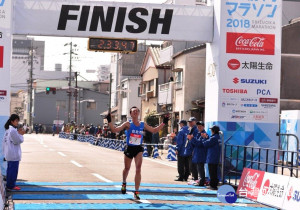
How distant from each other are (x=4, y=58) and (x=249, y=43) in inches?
314

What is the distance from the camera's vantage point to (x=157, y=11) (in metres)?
18.7

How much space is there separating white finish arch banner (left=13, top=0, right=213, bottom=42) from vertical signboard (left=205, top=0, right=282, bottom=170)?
3.64 feet

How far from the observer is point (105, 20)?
1848cm

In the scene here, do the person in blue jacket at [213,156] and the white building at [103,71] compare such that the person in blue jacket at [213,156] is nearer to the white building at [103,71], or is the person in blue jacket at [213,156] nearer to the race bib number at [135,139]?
the race bib number at [135,139]

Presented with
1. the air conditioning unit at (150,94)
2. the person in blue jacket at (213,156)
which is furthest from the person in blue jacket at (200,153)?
the air conditioning unit at (150,94)

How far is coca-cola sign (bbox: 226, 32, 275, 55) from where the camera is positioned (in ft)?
61.6

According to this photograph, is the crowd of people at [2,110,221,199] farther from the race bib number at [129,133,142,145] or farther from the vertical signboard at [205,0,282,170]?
the vertical signboard at [205,0,282,170]

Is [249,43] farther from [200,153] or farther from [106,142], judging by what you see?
[106,142]

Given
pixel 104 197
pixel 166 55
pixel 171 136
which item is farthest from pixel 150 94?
pixel 104 197

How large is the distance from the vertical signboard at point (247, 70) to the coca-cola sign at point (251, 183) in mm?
4047

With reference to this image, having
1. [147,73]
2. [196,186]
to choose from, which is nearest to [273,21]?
[196,186]

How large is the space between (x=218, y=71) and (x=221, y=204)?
6.79 meters

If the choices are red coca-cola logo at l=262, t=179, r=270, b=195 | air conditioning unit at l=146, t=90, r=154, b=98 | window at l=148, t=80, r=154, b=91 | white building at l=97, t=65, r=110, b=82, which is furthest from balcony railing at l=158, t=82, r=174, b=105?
white building at l=97, t=65, r=110, b=82

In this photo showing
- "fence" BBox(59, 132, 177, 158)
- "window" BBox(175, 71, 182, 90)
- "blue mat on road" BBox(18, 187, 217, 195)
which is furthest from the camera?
"window" BBox(175, 71, 182, 90)
